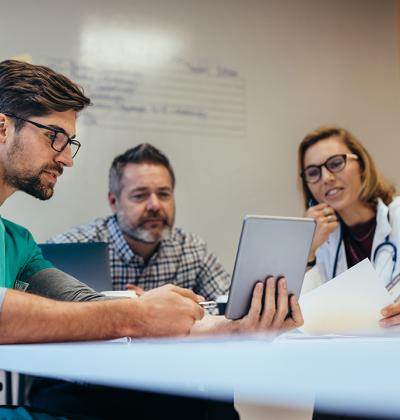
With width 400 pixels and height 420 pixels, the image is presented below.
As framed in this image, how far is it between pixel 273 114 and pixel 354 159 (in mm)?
852

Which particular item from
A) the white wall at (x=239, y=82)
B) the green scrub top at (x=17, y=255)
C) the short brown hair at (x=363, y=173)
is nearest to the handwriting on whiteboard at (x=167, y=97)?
the white wall at (x=239, y=82)

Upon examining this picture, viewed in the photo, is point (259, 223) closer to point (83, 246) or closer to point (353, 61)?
point (83, 246)

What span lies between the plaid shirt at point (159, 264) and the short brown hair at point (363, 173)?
0.41 metres

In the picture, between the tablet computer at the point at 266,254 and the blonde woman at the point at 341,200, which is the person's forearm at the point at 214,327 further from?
the blonde woman at the point at 341,200

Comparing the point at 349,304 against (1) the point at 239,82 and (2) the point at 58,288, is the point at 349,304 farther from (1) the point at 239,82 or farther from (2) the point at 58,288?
(1) the point at 239,82

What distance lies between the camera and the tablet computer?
0.95m

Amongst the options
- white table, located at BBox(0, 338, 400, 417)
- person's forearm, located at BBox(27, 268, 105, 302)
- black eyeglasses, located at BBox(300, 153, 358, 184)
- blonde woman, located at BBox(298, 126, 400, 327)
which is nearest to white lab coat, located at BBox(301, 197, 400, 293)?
blonde woman, located at BBox(298, 126, 400, 327)

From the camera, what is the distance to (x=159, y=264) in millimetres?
2219

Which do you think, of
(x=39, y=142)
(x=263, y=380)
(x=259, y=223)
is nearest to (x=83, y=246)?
(x=39, y=142)

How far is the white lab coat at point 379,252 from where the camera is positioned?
181 cm

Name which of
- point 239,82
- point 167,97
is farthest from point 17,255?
point 239,82

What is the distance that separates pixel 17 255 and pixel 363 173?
Answer: 1316mm

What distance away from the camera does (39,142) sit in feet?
4.13

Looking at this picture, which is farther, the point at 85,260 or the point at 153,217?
the point at 153,217
